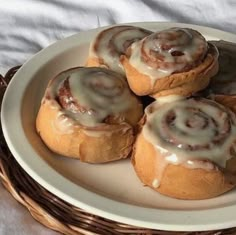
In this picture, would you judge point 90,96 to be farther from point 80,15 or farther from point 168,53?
point 80,15

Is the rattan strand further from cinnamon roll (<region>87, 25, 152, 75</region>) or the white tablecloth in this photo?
the white tablecloth

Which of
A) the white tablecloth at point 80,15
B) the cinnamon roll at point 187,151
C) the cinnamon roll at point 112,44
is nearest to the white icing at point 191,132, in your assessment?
the cinnamon roll at point 187,151

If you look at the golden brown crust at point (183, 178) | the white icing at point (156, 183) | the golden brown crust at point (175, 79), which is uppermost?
the golden brown crust at point (175, 79)

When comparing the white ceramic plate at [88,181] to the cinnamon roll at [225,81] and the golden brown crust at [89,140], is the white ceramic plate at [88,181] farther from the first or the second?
the cinnamon roll at [225,81]

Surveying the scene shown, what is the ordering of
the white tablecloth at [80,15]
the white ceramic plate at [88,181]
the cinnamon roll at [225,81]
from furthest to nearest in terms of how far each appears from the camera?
the white tablecloth at [80,15], the cinnamon roll at [225,81], the white ceramic plate at [88,181]

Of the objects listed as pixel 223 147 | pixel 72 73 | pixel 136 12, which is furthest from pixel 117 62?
pixel 136 12

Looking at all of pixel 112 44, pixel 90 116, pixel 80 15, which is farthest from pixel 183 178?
pixel 80 15

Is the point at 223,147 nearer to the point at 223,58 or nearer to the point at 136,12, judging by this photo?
the point at 223,58
